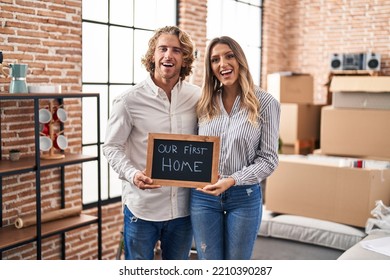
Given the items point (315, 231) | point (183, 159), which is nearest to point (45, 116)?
point (183, 159)

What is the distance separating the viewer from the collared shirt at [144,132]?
6.51ft

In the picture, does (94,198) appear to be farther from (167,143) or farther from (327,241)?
(167,143)

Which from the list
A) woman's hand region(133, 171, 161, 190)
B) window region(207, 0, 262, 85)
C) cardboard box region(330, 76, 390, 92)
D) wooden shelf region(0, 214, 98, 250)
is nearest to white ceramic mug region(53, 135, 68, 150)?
wooden shelf region(0, 214, 98, 250)

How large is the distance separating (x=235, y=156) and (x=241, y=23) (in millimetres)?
4087

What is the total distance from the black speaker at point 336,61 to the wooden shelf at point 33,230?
3.70m

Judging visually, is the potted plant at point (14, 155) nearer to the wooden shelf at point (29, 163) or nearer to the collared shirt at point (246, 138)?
the wooden shelf at point (29, 163)

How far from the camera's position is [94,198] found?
12.8 feet

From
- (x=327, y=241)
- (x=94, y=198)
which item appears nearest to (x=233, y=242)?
(x=327, y=241)

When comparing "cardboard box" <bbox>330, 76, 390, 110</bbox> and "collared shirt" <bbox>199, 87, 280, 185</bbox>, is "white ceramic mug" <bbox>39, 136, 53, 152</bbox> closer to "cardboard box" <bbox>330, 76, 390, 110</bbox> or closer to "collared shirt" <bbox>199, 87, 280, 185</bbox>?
"collared shirt" <bbox>199, 87, 280, 185</bbox>

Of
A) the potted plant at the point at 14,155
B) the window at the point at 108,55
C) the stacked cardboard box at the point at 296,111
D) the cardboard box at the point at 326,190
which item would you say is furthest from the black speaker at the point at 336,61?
the potted plant at the point at 14,155

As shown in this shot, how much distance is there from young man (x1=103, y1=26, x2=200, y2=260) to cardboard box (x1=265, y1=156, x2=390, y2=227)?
1.54 meters

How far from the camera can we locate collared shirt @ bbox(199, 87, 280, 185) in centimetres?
197

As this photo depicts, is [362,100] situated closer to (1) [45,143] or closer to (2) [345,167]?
(2) [345,167]

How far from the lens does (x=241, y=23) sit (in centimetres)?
580
